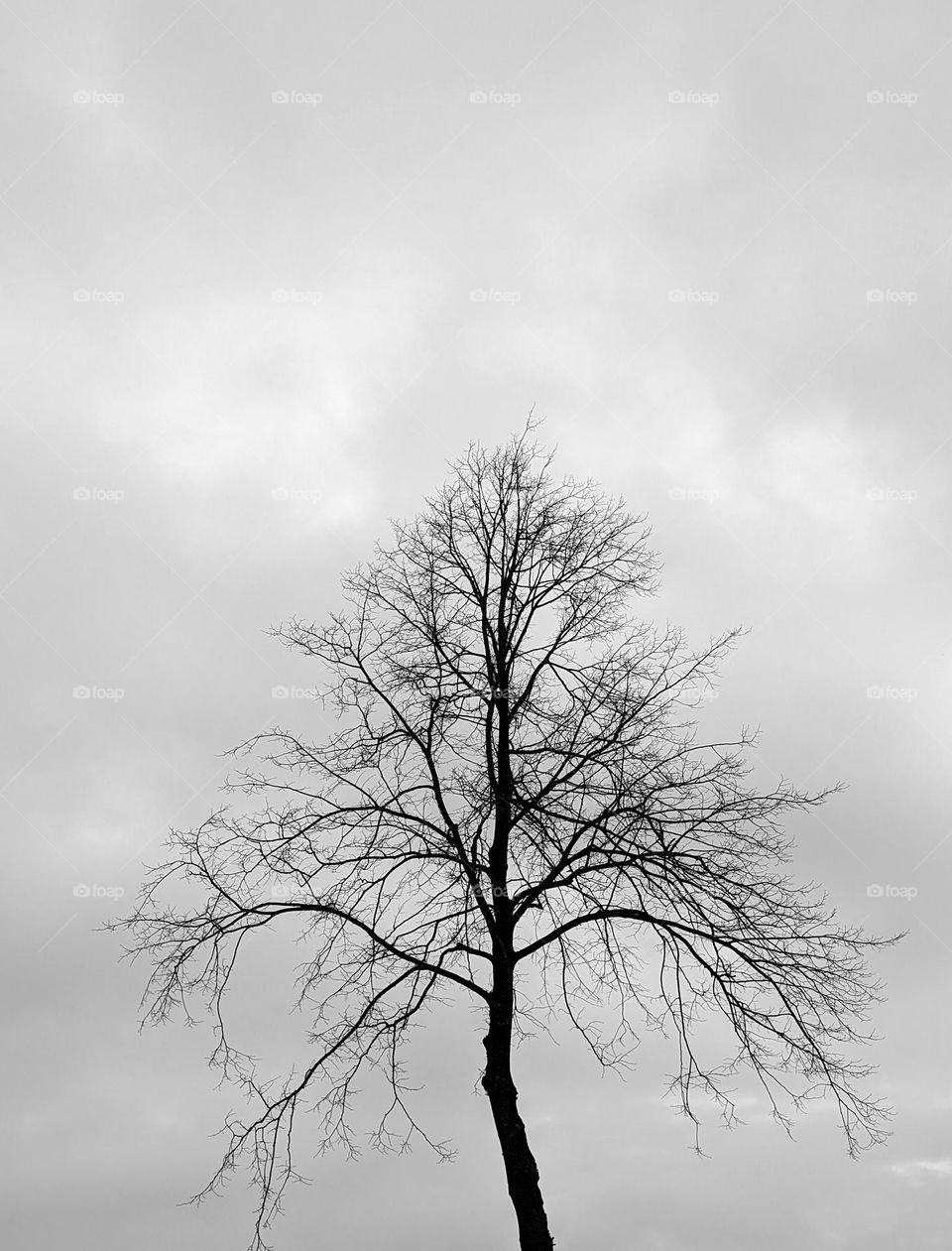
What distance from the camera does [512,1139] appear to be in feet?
43.5

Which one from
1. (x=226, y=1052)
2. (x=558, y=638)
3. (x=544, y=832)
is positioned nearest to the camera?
(x=544, y=832)

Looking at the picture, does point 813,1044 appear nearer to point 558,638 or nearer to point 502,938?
point 502,938

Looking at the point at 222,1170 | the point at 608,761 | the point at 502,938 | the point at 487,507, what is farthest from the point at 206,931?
the point at 487,507

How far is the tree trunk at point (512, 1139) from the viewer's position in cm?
1303

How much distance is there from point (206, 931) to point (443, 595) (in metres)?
5.02

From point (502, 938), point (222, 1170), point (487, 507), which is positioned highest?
point (487, 507)

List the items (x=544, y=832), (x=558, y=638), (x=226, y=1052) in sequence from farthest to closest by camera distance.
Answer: (x=558, y=638), (x=226, y=1052), (x=544, y=832)

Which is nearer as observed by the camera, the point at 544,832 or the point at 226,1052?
the point at 544,832

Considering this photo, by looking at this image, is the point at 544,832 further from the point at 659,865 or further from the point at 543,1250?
the point at 543,1250

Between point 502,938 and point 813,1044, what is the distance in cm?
348

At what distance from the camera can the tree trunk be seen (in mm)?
13031

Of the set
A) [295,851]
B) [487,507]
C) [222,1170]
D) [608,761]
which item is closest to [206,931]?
[295,851]

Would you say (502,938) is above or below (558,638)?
below

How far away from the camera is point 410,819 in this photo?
1423cm
